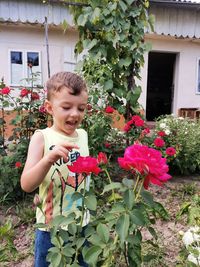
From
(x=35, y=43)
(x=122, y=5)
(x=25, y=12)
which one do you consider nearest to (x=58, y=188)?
(x=122, y=5)

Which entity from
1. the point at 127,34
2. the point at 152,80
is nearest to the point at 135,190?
the point at 127,34

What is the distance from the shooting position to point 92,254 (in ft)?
3.07

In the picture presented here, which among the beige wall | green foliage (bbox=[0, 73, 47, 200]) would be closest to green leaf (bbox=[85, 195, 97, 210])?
green foliage (bbox=[0, 73, 47, 200])

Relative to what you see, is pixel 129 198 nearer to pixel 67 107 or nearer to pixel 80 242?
pixel 80 242

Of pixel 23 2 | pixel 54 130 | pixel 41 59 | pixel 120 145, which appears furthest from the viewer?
pixel 41 59

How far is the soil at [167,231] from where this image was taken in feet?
6.63

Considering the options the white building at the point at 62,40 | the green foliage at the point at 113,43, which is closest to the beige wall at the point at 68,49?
the white building at the point at 62,40

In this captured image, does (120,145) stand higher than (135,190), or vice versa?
(135,190)

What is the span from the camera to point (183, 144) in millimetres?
3543

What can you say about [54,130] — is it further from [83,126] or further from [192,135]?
[192,135]

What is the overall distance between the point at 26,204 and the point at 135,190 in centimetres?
213

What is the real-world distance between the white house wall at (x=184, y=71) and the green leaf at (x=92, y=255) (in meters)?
6.93

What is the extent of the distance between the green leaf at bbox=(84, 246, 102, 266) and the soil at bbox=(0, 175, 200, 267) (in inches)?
45.5

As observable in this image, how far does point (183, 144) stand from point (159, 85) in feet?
24.2
